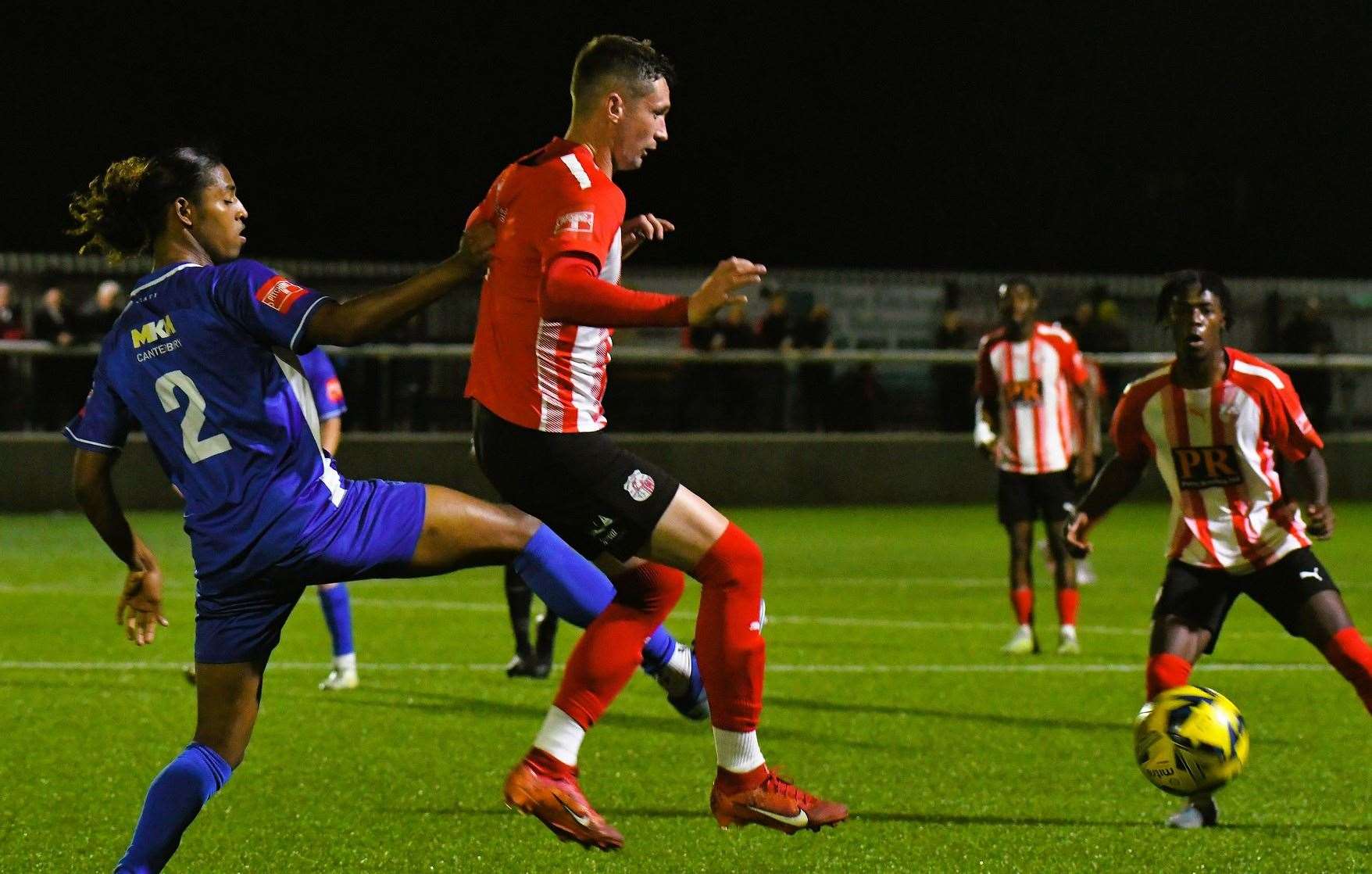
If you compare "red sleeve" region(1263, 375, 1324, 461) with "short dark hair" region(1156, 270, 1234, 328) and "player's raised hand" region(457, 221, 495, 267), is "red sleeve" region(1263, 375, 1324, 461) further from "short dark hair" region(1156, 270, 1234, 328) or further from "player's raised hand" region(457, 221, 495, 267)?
"player's raised hand" region(457, 221, 495, 267)

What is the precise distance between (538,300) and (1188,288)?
2.55 meters

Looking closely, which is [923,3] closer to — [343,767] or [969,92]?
[969,92]

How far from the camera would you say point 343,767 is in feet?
24.2

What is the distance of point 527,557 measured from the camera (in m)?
5.11

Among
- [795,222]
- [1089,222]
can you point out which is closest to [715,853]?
[795,222]

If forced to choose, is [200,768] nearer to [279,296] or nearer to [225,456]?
[225,456]

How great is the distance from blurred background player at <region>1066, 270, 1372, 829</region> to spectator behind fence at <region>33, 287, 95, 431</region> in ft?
49.3

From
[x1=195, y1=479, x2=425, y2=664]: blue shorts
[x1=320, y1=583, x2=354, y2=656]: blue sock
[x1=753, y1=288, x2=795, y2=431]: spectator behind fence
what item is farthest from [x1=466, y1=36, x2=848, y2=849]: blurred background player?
[x1=753, y1=288, x2=795, y2=431]: spectator behind fence

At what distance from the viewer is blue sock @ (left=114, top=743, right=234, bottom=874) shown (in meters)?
4.80

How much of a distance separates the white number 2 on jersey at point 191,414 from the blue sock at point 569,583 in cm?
89

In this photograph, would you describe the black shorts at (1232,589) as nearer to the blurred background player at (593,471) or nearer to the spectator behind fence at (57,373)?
the blurred background player at (593,471)

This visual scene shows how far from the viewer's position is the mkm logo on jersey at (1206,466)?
6555mm

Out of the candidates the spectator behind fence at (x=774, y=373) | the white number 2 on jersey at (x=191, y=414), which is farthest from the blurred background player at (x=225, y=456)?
the spectator behind fence at (x=774, y=373)

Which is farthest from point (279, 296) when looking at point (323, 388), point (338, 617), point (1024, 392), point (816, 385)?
point (816, 385)
